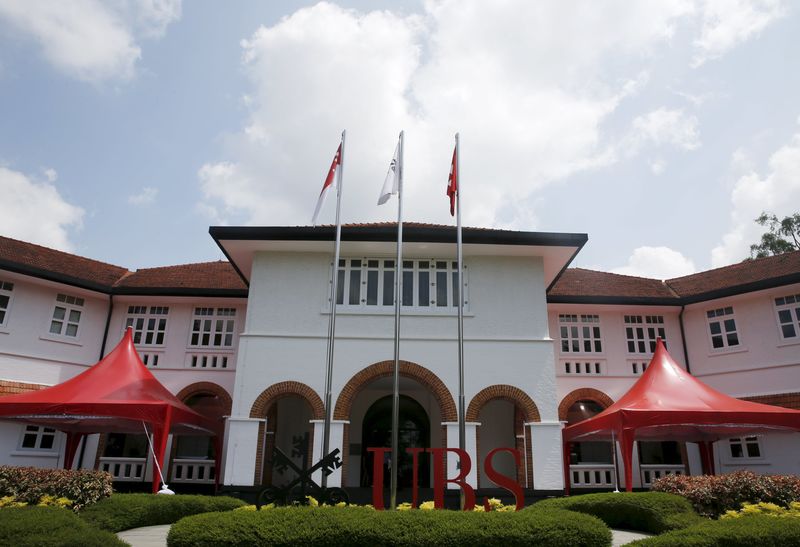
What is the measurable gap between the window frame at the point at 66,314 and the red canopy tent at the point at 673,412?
14242mm

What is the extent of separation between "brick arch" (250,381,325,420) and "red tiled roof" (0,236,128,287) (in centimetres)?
714

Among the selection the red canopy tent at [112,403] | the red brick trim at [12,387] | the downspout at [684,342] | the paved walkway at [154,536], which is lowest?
the paved walkway at [154,536]

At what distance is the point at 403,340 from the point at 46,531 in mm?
8924

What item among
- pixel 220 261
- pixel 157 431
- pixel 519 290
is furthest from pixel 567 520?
pixel 220 261

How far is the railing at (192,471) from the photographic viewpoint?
16766 mm

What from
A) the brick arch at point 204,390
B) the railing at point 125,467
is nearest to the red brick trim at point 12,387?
the railing at point 125,467

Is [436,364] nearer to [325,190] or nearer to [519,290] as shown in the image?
[519,290]

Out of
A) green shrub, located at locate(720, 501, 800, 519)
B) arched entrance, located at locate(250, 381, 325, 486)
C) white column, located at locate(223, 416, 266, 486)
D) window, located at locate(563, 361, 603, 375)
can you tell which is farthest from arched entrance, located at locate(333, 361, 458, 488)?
green shrub, located at locate(720, 501, 800, 519)

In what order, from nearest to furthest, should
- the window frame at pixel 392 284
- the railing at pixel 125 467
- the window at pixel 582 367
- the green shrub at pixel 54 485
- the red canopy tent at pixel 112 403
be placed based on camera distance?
the green shrub at pixel 54 485
the red canopy tent at pixel 112 403
the window frame at pixel 392 284
the railing at pixel 125 467
the window at pixel 582 367

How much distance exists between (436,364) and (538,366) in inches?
97.9

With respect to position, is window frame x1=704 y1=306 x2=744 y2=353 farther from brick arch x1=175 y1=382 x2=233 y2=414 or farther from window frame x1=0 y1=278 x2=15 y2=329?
window frame x1=0 y1=278 x2=15 y2=329

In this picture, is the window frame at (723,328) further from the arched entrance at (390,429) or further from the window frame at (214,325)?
the window frame at (214,325)

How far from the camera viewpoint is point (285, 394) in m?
14.2

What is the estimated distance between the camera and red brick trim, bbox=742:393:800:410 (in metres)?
15.2
